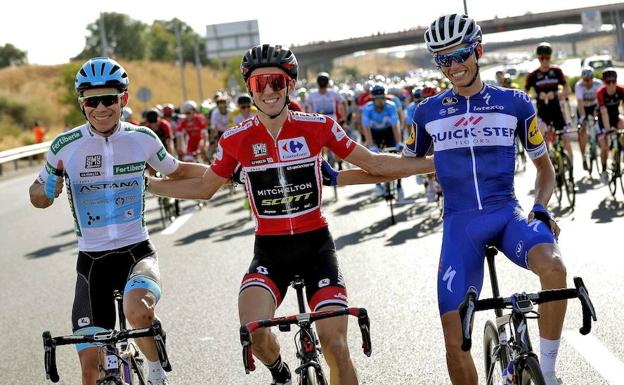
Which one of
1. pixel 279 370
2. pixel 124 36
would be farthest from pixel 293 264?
pixel 124 36

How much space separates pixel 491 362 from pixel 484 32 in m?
110

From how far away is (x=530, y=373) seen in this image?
15.5 ft

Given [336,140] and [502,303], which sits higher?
[336,140]

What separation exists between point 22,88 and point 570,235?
4661 inches

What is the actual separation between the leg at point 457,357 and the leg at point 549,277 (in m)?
0.40

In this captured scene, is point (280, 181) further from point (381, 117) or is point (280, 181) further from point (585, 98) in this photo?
point (585, 98)

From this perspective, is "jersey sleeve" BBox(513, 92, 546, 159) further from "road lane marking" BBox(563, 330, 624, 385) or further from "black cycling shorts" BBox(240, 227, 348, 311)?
"road lane marking" BBox(563, 330, 624, 385)

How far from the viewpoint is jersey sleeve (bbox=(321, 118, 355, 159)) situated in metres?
6.03

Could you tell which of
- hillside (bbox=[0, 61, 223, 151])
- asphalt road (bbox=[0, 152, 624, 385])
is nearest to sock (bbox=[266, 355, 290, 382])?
asphalt road (bbox=[0, 152, 624, 385])

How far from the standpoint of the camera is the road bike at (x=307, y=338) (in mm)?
4969

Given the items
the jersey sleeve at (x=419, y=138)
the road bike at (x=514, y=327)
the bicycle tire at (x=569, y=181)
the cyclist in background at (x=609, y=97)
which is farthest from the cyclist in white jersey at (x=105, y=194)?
the cyclist in background at (x=609, y=97)

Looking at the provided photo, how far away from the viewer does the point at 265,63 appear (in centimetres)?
586

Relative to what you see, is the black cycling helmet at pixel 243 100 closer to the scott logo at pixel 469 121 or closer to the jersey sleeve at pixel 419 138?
the jersey sleeve at pixel 419 138

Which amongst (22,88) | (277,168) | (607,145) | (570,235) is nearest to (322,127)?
(277,168)
